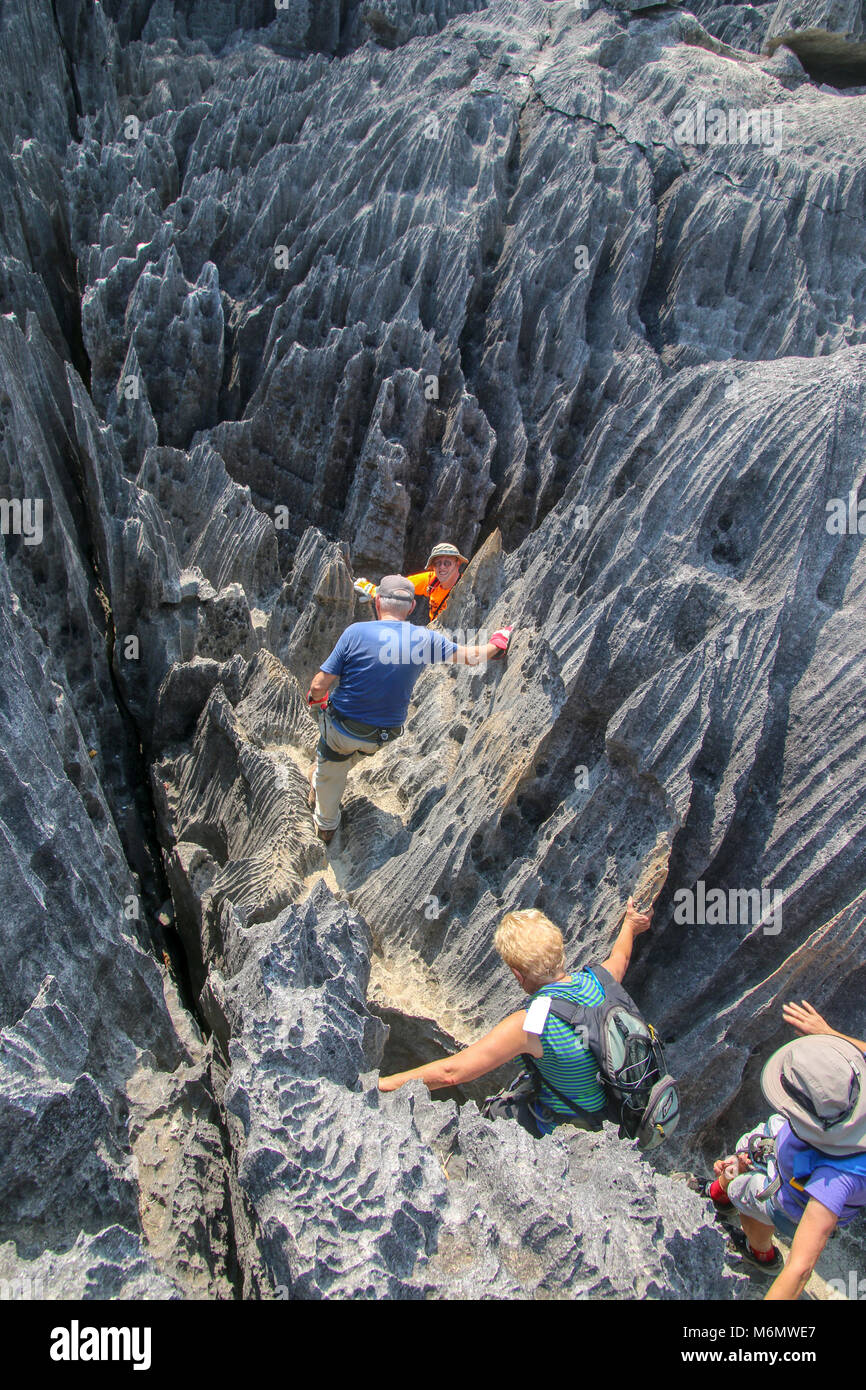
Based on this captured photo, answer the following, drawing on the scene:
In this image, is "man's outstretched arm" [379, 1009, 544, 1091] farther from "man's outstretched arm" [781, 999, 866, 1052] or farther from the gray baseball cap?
the gray baseball cap

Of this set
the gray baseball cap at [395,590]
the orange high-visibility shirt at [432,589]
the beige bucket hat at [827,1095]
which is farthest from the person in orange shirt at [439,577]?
the beige bucket hat at [827,1095]

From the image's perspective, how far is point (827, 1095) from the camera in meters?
4.32

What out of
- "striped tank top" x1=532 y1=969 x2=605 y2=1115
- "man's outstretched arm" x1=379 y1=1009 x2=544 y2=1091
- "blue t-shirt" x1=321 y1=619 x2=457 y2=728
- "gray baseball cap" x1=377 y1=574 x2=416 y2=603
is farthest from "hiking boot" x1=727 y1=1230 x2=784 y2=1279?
"gray baseball cap" x1=377 y1=574 x2=416 y2=603

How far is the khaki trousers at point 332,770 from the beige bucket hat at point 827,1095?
15.3 feet

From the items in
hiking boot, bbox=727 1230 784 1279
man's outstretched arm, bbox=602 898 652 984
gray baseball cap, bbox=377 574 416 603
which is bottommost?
hiking boot, bbox=727 1230 784 1279

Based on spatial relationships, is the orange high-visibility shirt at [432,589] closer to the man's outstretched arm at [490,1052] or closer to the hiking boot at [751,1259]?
the man's outstretched arm at [490,1052]

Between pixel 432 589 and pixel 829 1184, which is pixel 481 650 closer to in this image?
pixel 432 589

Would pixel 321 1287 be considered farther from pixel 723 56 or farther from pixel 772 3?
pixel 772 3

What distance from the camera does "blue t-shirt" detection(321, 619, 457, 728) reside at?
7.51m

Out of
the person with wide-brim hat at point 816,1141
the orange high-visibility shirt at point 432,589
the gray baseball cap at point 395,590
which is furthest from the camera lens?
the orange high-visibility shirt at point 432,589

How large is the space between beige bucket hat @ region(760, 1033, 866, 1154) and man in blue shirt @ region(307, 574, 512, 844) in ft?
12.6

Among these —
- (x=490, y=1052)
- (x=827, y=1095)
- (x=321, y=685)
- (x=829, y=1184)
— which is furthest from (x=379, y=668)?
(x=829, y=1184)

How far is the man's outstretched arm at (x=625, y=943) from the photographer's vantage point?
18.9 feet

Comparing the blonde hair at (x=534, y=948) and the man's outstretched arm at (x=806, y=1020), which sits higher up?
the blonde hair at (x=534, y=948)
